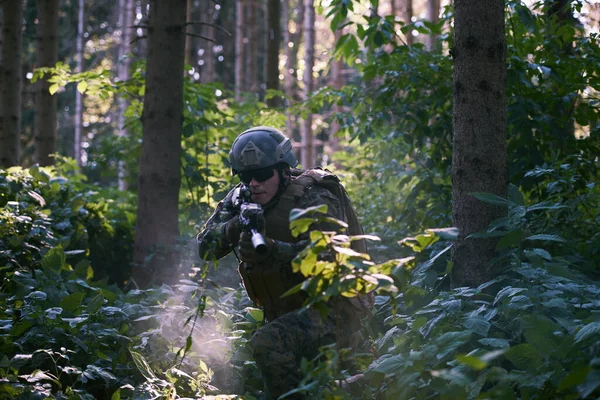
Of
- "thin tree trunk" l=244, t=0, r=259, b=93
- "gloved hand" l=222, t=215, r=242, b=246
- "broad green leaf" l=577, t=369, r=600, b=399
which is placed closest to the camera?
"broad green leaf" l=577, t=369, r=600, b=399

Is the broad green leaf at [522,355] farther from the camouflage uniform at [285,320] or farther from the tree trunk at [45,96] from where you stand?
the tree trunk at [45,96]

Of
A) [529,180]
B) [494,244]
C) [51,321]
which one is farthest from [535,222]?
[51,321]

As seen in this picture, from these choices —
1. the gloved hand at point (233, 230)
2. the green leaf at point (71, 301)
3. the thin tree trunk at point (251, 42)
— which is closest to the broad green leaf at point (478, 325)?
the gloved hand at point (233, 230)

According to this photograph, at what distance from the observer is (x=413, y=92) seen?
263 inches

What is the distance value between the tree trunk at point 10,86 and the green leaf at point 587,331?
8240 mm

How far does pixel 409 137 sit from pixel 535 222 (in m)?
2.17

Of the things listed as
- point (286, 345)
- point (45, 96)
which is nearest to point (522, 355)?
point (286, 345)

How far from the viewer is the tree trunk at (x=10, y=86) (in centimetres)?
938

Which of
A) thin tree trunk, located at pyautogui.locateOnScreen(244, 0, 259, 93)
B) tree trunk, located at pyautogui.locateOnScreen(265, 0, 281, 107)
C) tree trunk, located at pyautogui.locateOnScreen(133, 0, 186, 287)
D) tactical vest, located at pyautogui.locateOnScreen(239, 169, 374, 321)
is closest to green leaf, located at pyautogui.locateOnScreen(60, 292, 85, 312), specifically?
tactical vest, located at pyautogui.locateOnScreen(239, 169, 374, 321)

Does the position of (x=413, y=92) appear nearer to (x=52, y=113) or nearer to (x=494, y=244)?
(x=494, y=244)

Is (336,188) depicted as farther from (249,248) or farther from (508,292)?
(508,292)

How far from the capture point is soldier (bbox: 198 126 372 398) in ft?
13.5

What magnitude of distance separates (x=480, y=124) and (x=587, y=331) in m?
1.84

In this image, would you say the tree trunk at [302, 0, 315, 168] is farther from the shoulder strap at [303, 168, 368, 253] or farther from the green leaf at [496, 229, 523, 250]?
the green leaf at [496, 229, 523, 250]
